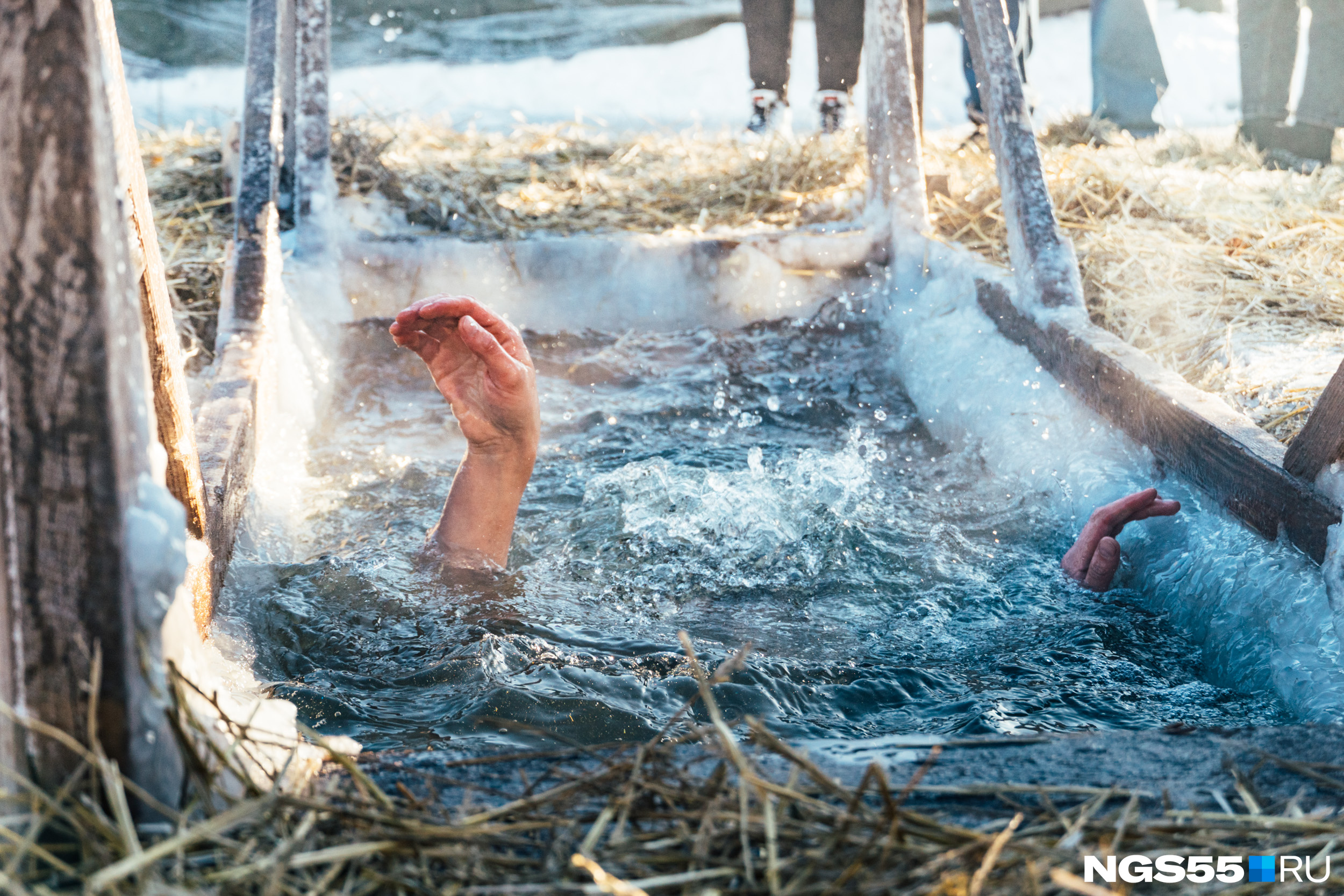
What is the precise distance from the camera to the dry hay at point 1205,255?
2832 millimetres

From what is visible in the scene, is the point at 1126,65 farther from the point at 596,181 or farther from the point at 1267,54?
the point at 596,181

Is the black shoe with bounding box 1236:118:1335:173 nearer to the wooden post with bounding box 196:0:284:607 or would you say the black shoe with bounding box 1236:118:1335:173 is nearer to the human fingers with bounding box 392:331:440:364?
the wooden post with bounding box 196:0:284:607

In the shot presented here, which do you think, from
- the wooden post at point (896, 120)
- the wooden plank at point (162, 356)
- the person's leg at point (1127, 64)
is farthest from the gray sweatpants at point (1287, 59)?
the wooden plank at point (162, 356)

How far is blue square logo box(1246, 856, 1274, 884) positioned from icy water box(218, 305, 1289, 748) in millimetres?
644

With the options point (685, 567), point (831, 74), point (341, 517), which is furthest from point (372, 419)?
point (831, 74)

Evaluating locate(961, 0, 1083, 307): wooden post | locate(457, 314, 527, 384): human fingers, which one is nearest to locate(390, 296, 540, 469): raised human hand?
locate(457, 314, 527, 384): human fingers

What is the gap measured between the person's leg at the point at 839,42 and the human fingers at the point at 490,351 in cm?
345

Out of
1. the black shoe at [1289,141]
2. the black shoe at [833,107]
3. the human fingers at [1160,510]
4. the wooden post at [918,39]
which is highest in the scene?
the wooden post at [918,39]

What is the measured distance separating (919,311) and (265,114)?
2297mm

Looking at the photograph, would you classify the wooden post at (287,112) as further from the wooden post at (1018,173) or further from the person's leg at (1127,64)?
the person's leg at (1127,64)

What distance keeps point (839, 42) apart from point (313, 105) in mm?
2596

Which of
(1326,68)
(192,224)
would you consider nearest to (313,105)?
(192,224)

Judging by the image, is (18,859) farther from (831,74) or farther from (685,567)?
(831,74)

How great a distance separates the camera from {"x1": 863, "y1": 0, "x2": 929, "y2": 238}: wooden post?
154 inches
